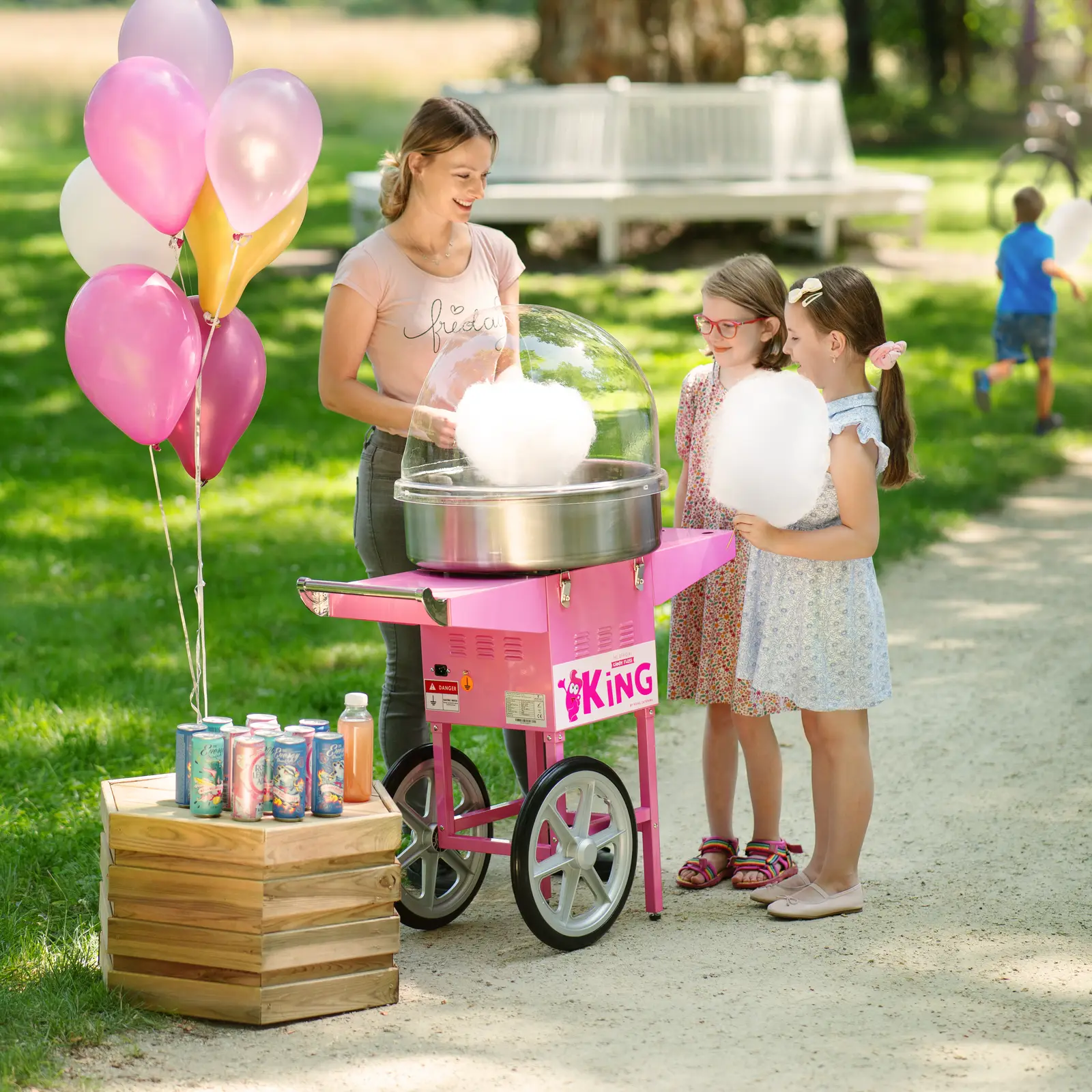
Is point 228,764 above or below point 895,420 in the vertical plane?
below

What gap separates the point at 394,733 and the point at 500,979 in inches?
30.9

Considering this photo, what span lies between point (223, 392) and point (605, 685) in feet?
3.80

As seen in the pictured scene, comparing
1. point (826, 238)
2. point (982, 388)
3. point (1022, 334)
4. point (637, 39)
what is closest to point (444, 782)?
point (982, 388)

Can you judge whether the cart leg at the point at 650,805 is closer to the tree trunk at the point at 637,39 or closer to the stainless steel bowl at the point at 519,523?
the stainless steel bowl at the point at 519,523

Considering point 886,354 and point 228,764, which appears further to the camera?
point 886,354

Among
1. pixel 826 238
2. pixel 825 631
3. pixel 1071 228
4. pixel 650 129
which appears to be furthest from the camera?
pixel 826 238

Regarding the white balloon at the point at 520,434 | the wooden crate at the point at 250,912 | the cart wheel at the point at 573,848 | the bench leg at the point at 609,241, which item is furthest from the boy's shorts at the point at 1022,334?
the wooden crate at the point at 250,912

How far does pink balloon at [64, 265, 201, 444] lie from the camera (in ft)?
11.7

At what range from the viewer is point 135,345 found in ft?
11.7

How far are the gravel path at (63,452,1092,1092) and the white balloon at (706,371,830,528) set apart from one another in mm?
1046

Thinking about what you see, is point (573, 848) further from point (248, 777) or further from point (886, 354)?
point (886, 354)

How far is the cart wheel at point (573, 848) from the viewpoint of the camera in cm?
370

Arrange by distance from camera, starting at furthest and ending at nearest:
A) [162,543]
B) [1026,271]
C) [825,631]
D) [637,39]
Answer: [637,39], [1026,271], [162,543], [825,631]

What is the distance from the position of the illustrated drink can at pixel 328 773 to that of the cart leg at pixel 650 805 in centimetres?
86
